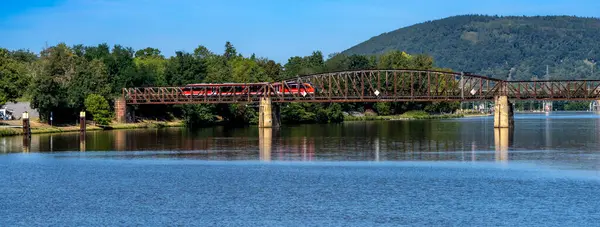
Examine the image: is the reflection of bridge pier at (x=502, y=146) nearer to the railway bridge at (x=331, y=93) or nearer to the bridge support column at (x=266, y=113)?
the railway bridge at (x=331, y=93)

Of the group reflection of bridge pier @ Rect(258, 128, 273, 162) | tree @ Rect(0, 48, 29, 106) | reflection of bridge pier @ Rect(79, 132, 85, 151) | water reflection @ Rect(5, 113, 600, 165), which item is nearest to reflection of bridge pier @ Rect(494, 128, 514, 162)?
water reflection @ Rect(5, 113, 600, 165)

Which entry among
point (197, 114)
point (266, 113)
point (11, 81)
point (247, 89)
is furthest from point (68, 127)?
point (247, 89)

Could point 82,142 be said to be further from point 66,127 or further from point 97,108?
point 97,108

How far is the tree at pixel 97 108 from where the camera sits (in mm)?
143250

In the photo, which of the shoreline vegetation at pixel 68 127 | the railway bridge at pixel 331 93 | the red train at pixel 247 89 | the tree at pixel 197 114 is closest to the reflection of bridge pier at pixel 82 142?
the shoreline vegetation at pixel 68 127

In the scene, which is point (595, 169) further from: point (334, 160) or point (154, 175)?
point (154, 175)

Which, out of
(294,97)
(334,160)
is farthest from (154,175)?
(294,97)

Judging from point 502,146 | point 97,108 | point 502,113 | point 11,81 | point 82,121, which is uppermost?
point 11,81

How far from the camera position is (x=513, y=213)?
44969mm

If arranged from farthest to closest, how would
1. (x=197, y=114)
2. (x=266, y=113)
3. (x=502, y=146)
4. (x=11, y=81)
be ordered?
(x=197, y=114), (x=266, y=113), (x=11, y=81), (x=502, y=146)

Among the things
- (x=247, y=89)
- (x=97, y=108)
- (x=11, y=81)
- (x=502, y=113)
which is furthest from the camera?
(x=247, y=89)

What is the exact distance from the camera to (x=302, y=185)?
2245 inches

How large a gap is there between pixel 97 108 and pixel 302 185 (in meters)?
93.3

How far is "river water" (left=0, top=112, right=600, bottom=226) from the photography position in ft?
146
